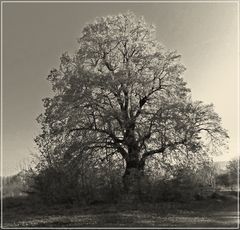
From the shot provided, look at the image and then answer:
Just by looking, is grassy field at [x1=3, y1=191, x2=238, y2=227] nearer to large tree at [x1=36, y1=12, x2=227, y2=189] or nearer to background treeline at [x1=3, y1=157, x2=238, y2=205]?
background treeline at [x1=3, y1=157, x2=238, y2=205]

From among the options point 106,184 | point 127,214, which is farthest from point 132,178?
point 127,214

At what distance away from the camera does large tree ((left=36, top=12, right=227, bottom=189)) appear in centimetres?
3297

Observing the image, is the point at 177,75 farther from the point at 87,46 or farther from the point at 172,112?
the point at 87,46

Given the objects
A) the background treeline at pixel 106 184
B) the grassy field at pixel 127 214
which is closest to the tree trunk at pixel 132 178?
the background treeline at pixel 106 184

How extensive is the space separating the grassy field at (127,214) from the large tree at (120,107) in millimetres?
5245

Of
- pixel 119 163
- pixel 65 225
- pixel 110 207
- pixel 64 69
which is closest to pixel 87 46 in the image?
pixel 64 69

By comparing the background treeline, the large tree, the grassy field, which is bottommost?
the grassy field

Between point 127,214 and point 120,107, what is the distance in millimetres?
14284

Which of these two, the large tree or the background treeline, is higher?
the large tree

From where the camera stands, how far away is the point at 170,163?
108 feet

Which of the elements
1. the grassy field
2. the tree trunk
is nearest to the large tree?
the tree trunk

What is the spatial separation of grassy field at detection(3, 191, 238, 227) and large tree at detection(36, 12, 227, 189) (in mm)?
5245

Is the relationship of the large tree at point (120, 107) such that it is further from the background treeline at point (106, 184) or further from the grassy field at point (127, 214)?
the grassy field at point (127, 214)

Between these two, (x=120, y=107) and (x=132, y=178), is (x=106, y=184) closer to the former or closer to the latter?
(x=132, y=178)
